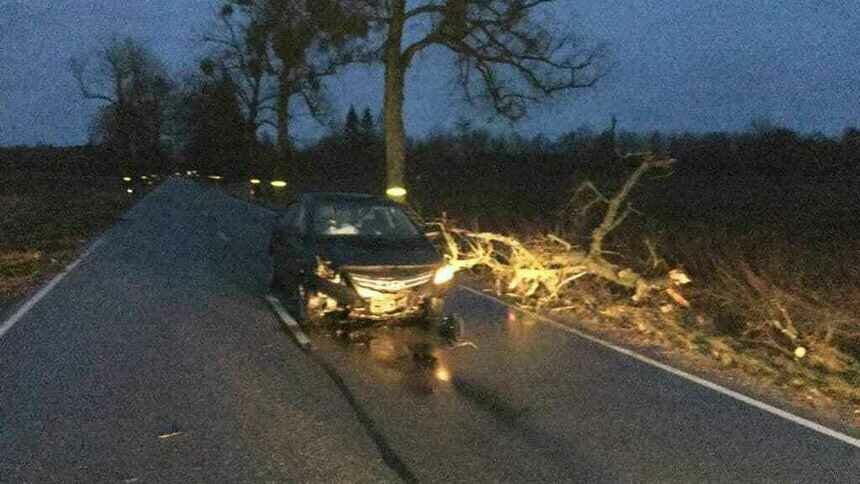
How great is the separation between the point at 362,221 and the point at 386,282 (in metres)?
1.69

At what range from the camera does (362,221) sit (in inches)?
438

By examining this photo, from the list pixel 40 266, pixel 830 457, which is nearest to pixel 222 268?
pixel 40 266

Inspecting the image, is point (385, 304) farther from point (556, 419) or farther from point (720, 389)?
point (720, 389)

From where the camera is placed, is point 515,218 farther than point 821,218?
Yes

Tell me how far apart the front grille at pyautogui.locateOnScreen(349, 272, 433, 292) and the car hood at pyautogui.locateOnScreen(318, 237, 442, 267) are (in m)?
0.16

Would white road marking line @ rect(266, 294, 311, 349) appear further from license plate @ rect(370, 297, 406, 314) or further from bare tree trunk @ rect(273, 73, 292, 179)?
bare tree trunk @ rect(273, 73, 292, 179)

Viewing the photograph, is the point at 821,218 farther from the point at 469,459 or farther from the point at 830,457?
the point at 469,459

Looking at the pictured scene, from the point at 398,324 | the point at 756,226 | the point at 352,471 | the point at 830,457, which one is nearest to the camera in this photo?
the point at 352,471

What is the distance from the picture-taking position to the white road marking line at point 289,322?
9500 mm

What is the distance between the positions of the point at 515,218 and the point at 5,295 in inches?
520

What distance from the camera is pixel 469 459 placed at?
5762 millimetres

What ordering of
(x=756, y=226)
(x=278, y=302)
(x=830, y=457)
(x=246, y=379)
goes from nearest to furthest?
(x=830, y=457)
(x=246, y=379)
(x=278, y=302)
(x=756, y=226)

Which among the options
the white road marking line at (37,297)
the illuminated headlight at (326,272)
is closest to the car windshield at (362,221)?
the illuminated headlight at (326,272)

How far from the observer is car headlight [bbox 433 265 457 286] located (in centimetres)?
999
